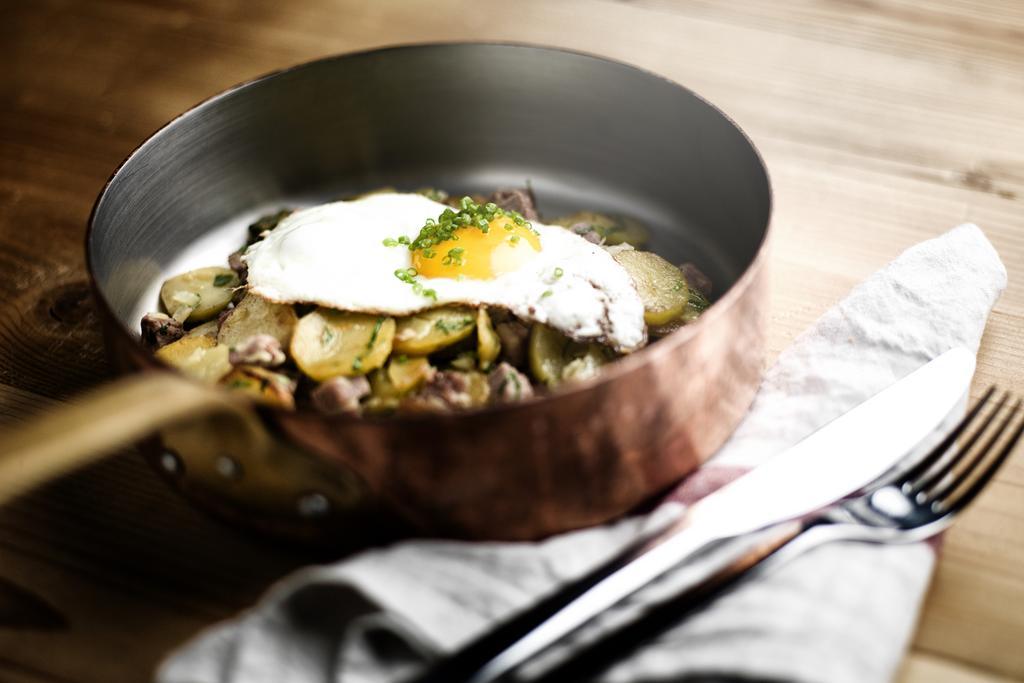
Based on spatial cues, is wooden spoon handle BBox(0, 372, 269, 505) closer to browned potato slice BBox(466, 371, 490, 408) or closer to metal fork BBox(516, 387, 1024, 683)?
browned potato slice BBox(466, 371, 490, 408)

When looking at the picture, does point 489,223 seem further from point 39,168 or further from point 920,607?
point 39,168

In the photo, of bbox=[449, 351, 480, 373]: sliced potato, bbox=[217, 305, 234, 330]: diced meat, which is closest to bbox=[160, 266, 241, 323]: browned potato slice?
bbox=[217, 305, 234, 330]: diced meat

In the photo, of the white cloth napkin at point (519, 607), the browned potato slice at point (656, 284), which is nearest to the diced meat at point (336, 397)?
the white cloth napkin at point (519, 607)

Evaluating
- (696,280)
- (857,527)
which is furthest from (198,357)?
(857,527)

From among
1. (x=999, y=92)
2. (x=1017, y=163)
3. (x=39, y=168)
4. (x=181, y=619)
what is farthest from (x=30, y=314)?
(x=999, y=92)

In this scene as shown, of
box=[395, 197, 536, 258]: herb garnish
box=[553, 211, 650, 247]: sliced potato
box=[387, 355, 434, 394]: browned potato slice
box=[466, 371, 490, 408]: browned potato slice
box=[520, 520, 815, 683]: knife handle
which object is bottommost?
box=[520, 520, 815, 683]: knife handle

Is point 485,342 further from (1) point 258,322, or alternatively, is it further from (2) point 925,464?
(2) point 925,464
